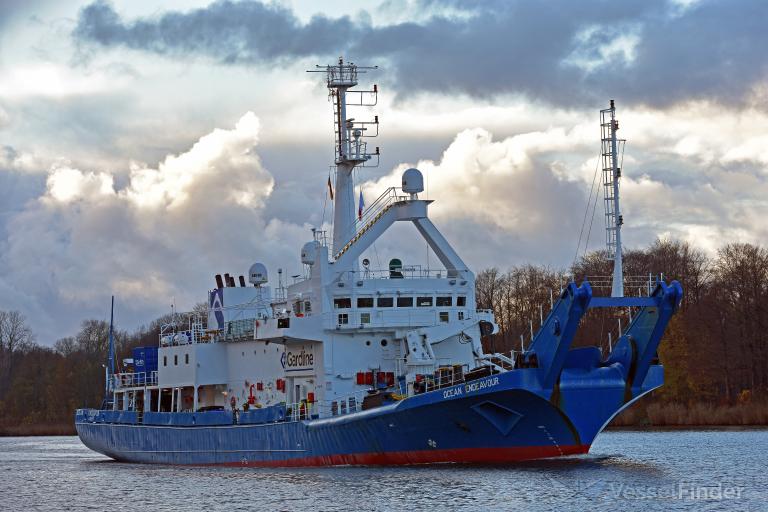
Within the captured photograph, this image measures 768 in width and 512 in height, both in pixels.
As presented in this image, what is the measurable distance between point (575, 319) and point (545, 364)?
183 cm

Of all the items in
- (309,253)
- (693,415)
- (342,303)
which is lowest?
(693,415)

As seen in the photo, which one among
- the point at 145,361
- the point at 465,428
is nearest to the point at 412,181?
the point at 465,428

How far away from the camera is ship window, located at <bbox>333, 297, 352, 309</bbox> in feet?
148

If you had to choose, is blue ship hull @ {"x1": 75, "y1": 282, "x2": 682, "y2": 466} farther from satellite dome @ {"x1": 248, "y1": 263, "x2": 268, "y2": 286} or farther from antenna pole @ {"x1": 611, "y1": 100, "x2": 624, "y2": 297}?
satellite dome @ {"x1": 248, "y1": 263, "x2": 268, "y2": 286}

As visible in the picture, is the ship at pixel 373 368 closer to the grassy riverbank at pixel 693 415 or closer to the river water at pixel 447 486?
the river water at pixel 447 486

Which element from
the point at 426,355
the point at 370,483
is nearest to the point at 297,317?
the point at 426,355

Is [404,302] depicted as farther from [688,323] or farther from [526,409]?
[688,323]

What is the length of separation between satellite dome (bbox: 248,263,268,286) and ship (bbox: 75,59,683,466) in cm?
9

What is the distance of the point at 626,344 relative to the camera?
39.7 m

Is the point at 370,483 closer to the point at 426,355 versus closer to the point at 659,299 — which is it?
the point at 426,355

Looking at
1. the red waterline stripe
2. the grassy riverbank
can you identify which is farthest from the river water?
the grassy riverbank

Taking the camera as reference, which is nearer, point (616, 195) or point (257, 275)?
point (616, 195)

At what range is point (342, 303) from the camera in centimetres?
4525

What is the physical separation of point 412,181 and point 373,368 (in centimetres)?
695
